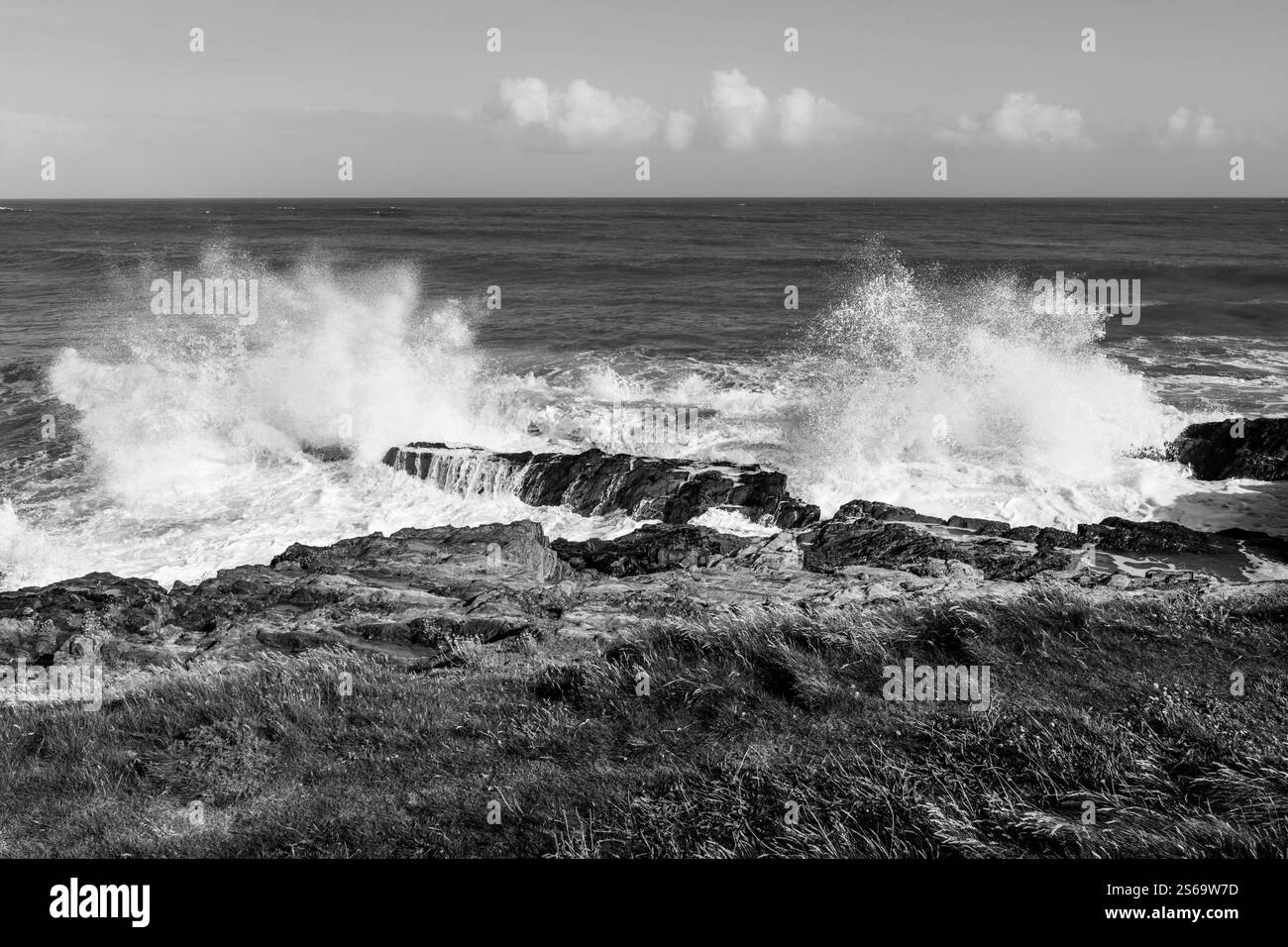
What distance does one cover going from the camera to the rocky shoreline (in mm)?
8891

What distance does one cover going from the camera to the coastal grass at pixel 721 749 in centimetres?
449

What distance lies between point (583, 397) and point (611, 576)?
40.5 feet

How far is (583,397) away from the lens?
78.6 ft

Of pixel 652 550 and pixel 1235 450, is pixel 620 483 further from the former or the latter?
pixel 1235 450

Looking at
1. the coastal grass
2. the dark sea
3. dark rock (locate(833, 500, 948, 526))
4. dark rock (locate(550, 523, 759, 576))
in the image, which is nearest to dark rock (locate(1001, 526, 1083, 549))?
dark rock (locate(833, 500, 948, 526))

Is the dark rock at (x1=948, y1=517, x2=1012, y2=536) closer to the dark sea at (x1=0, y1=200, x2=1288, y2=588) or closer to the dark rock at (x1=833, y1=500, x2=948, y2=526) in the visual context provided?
the dark rock at (x1=833, y1=500, x2=948, y2=526)

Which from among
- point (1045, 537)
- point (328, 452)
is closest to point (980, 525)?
point (1045, 537)

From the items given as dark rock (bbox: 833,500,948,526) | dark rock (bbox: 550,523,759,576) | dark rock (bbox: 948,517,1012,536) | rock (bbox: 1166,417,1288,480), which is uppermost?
rock (bbox: 1166,417,1288,480)

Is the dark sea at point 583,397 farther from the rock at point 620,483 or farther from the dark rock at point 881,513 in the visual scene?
the dark rock at point 881,513

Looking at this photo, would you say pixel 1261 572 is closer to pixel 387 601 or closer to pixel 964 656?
pixel 964 656

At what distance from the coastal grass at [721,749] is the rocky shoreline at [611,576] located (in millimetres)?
1325

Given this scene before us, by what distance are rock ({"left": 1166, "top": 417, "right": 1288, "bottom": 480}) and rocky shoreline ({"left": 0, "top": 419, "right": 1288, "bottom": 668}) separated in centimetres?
7

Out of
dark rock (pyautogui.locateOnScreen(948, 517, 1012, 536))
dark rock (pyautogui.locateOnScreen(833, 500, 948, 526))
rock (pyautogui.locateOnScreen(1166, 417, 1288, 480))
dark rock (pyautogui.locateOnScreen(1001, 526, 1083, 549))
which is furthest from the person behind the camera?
rock (pyautogui.locateOnScreen(1166, 417, 1288, 480))

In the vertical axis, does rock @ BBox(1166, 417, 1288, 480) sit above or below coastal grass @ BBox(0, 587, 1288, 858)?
above
